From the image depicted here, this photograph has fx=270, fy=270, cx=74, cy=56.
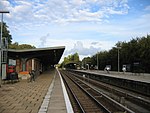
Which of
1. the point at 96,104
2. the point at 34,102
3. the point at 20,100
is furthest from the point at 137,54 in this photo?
the point at 34,102

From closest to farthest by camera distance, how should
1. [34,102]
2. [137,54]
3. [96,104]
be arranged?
[34,102] < [96,104] < [137,54]

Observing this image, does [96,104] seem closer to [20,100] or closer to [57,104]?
[57,104]

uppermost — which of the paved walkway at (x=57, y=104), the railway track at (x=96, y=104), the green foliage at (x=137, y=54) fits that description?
the green foliage at (x=137, y=54)

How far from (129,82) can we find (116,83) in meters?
5.85

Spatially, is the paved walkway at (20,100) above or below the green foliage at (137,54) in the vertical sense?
below

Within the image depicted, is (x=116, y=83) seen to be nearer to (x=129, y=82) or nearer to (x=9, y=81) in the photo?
(x=129, y=82)

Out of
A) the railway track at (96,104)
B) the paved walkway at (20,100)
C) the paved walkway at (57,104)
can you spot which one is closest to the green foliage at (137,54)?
the railway track at (96,104)

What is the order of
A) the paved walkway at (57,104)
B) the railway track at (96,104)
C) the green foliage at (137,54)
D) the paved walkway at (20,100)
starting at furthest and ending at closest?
the green foliage at (137,54), the railway track at (96,104), the paved walkway at (20,100), the paved walkway at (57,104)

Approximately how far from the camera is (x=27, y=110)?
36.7ft

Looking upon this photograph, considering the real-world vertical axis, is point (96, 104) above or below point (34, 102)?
below

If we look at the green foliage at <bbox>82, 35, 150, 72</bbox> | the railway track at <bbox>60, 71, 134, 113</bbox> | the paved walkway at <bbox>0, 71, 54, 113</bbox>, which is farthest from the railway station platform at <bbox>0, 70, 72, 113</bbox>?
the green foliage at <bbox>82, 35, 150, 72</bbox>

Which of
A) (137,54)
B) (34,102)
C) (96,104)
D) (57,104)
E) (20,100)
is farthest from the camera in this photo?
(137,54)

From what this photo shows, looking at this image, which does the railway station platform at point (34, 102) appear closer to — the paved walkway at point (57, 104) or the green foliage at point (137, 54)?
the paved walkway at point (57, 104)

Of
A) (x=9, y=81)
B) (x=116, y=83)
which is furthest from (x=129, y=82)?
(x=9, y=81)
